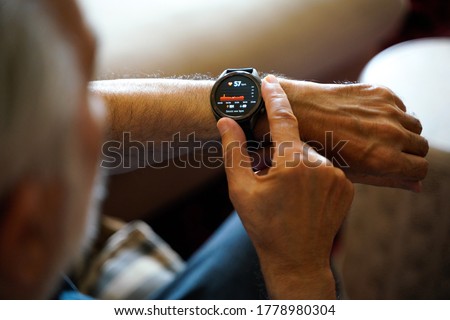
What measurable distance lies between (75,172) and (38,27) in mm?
132

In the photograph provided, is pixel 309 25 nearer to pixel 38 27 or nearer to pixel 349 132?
pixel 349 132

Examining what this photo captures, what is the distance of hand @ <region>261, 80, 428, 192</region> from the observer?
0.81 meters

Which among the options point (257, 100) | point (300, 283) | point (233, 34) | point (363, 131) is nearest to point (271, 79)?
point (257, 100)

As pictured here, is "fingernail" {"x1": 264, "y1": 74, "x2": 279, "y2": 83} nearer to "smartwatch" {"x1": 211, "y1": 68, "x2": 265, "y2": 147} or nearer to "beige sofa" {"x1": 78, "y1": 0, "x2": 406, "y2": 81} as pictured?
"smartwatch" {"x1": 211, "y1": 68, "x2": 265, "y2": 147}

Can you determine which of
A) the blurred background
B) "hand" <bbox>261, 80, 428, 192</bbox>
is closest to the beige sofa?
the blurred background

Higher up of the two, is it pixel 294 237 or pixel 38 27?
pixel 38 27

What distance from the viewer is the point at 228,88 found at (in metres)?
0.82

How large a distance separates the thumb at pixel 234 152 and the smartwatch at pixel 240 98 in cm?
3

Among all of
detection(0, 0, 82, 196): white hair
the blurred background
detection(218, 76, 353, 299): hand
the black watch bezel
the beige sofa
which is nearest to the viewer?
detection(0, 0, 82, 196): white hair

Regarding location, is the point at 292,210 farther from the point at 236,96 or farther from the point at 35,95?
the point at 35,95

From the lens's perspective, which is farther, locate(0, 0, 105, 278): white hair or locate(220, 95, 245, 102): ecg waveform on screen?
locate(220, 95, 245, 102): ecg waveform on screen

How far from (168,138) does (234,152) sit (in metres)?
0.19

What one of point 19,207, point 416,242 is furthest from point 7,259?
point 416,242

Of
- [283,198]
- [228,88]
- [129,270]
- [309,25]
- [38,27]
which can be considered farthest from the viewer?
[309,25]
